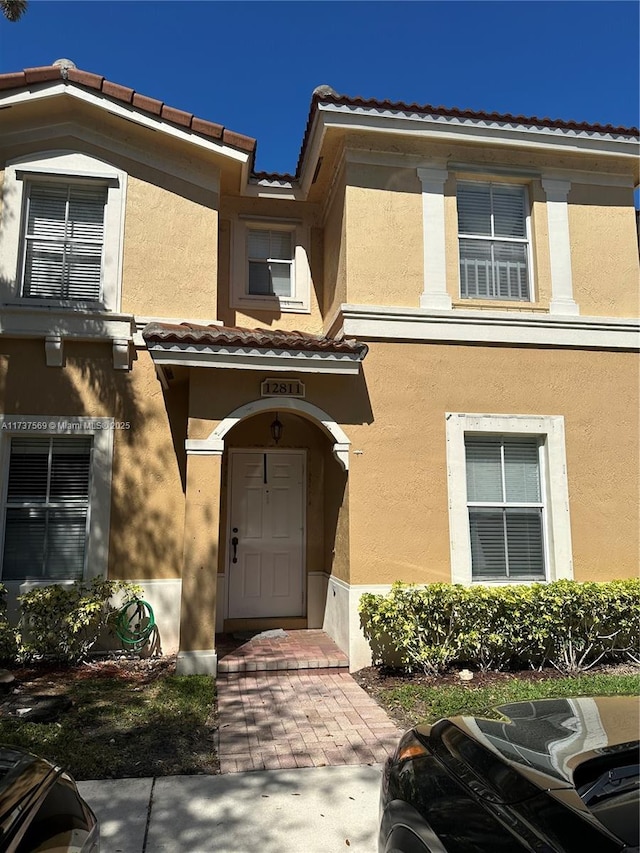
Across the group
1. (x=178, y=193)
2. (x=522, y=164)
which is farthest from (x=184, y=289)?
(x=522, y=164)

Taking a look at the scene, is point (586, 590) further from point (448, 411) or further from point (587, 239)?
point (587, 239)

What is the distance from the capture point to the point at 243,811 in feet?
12.6

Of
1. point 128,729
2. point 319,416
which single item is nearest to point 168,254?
point 319,416

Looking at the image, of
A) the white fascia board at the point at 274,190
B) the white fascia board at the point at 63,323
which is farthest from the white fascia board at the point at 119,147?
the white fascia board at the point at 63,323

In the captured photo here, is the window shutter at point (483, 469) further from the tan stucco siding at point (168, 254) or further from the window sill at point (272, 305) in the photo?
the tan stucco siding at point (168, 254)

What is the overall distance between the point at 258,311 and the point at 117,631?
16.5ft

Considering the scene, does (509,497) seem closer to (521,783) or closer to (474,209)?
(474,209)

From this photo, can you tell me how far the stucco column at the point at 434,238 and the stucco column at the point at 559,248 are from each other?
157 centimetres

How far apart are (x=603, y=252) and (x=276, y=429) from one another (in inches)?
212

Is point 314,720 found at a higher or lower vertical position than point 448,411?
lower

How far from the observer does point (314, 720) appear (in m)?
5.51

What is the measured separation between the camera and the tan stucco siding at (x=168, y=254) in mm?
7996

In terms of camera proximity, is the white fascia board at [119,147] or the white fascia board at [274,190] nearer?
the white fascia board at [119,147]

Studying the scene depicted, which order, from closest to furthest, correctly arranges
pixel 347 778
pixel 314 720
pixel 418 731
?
pixel 418 731 → pixel 347 778 → pixel 314 720
